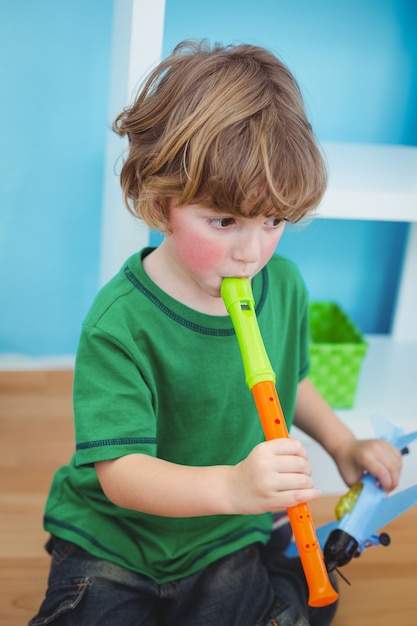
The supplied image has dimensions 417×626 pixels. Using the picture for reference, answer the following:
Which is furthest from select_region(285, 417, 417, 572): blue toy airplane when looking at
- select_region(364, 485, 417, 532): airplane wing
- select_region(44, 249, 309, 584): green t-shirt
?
select_region(44, 249, 309, 584): green t-shirt

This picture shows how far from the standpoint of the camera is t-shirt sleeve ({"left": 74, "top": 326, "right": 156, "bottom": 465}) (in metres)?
0.75

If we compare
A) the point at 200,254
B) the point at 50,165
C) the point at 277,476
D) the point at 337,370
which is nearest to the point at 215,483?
the point at 277,476

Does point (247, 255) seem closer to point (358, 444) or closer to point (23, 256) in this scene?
point (358, 444)

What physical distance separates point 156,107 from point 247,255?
15 cm

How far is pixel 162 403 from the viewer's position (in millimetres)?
819

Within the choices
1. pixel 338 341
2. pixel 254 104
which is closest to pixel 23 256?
pixel 338 341

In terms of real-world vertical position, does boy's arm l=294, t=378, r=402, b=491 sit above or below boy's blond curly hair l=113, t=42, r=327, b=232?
below

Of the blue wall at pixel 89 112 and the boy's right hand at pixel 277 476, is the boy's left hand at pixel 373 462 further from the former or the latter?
the blue wall at pixel 89 112

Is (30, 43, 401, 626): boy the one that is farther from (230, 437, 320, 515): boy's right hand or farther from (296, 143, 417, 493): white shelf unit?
(296, 143, 417, 493): white shelf unit

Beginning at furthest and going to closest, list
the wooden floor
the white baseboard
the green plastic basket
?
the white baseboard → the green plastic basket → the wooden floor

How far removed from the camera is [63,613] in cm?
78

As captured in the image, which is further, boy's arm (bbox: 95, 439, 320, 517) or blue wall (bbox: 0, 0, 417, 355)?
blue wall (bbox: 0, 0, 417, 355)

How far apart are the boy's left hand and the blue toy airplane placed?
1cm

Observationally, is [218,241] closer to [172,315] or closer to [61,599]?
[172,315]
